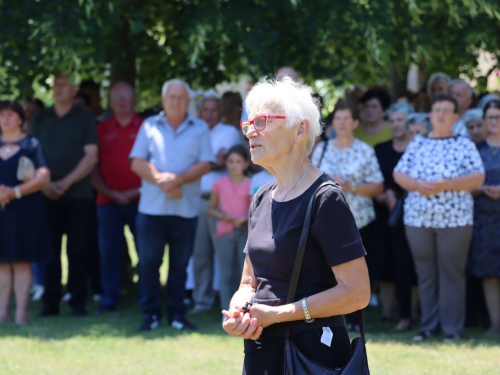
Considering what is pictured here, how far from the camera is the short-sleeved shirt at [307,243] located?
317 centimetres

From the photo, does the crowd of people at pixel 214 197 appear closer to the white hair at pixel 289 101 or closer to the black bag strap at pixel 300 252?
the white hair at pixel 289 101

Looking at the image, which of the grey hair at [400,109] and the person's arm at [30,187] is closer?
the person's arm at [30,187]

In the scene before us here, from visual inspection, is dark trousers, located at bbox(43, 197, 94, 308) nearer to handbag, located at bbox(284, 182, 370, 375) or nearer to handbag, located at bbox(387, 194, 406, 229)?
handbag, located at bbox(387, 194, 406, 229)

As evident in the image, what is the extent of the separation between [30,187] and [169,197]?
4.55 ft

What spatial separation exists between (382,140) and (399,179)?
1.24m

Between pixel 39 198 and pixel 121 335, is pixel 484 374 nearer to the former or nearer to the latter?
pixel 121 335

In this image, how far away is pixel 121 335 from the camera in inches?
300

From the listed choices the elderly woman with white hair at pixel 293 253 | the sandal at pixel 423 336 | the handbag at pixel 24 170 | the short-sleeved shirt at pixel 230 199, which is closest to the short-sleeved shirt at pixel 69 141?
the handbag at pixel 24 170

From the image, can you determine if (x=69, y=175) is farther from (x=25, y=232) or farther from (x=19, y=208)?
(x=25, y=232)

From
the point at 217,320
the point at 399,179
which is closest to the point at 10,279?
the point at 217,320

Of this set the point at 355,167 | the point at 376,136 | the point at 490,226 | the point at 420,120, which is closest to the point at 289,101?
the point at 355,167

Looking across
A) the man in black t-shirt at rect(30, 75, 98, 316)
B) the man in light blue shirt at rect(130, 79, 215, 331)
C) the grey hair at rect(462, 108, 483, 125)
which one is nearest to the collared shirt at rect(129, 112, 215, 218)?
the man in light blue shirt at rect(130, 79, 215, 331)

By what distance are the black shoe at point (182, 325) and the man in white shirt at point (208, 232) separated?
3.18 ft

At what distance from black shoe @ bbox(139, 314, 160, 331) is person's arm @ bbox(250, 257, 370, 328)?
4.80m
